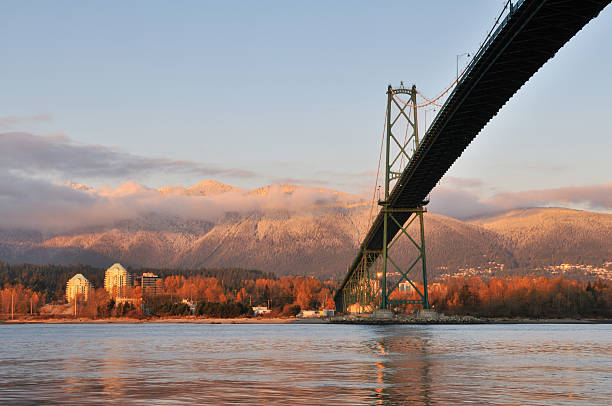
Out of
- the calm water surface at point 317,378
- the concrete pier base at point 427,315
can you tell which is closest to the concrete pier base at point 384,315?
the concrete pier base at point 427,315

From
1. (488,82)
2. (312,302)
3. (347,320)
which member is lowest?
(347,320)

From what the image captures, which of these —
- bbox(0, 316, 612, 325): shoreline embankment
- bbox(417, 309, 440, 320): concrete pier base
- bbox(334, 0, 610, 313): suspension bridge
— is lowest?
bbox(0, 316, 612, 325): shoreline embankment

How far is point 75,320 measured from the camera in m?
169

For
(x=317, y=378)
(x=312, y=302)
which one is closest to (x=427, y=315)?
(x=317, y=378)

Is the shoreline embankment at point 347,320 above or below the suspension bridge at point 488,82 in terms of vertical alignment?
below

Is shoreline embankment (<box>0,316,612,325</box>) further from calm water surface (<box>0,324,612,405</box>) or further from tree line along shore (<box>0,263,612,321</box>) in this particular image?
calm water surface (<box>0,324,612,405</box>)

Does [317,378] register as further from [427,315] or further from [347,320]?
[347,320]

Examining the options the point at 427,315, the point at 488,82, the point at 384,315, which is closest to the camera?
the point at 488,82

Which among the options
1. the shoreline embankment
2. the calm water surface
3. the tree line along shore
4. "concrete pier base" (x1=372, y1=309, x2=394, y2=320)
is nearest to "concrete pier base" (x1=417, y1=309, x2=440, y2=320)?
the shoreline embankment

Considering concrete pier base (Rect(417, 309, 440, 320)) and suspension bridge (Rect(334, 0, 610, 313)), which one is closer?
suspension bridge (Rect(334, 0, 610, 313))

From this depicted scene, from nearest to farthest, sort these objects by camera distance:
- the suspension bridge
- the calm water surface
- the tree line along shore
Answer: the calm water surface → the suspension bridge → the tree line along shore

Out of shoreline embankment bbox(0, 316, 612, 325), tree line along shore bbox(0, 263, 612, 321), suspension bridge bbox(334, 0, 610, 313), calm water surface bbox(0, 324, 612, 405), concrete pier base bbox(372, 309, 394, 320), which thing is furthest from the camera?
tree line along shore bbox(0, 263, 612, 321)

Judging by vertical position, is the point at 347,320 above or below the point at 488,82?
below

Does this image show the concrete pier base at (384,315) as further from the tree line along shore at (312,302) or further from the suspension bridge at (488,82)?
the tree line along shore at (312,302)
